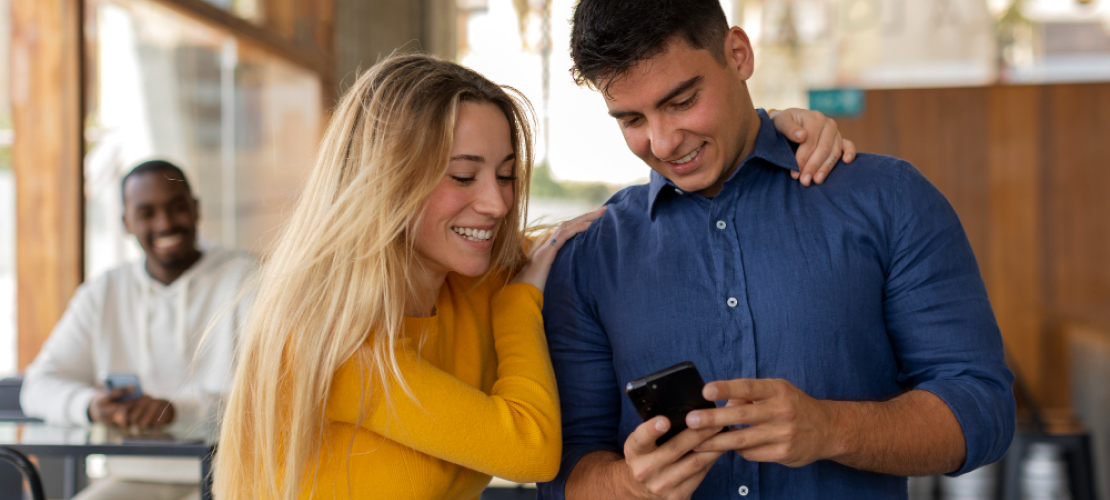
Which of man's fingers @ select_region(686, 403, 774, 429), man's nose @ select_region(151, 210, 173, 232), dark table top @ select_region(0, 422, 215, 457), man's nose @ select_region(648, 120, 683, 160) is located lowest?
dark table top @ select_region(0, 422, 215, 457)

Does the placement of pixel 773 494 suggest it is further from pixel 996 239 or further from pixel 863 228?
pixel 996 239

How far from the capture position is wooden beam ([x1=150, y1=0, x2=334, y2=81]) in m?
3.56

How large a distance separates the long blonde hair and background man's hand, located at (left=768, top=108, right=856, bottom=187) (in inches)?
20.9

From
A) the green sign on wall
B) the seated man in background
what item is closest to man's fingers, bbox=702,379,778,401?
the seated man in background

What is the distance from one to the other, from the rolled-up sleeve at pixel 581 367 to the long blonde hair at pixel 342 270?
0.89 feet

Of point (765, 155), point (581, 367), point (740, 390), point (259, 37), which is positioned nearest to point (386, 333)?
point (581, 367)

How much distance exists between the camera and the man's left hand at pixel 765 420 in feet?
3.44

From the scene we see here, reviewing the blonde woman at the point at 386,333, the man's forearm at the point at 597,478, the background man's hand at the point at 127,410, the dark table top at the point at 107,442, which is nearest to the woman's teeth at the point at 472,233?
the blonde woman at the point at 386,333

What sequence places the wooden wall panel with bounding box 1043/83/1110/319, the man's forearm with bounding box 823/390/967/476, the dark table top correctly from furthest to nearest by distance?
1. the wooden wall panel with bounding box 1043/83/1110/319
2. the dark table top
3. the man's forearm with bounding box 823/390/967/476

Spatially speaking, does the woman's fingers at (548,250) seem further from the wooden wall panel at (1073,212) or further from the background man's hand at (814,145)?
the wooden wall panel at (1073,212)

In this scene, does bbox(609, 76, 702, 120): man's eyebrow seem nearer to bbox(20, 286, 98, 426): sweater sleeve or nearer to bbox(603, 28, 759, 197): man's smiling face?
bbox(603, 28, 759, 197): man's smiling face

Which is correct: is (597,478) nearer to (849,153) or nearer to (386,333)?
(386,333)

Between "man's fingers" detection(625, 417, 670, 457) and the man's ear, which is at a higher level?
the man's ear

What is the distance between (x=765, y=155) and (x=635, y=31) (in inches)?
11.5
